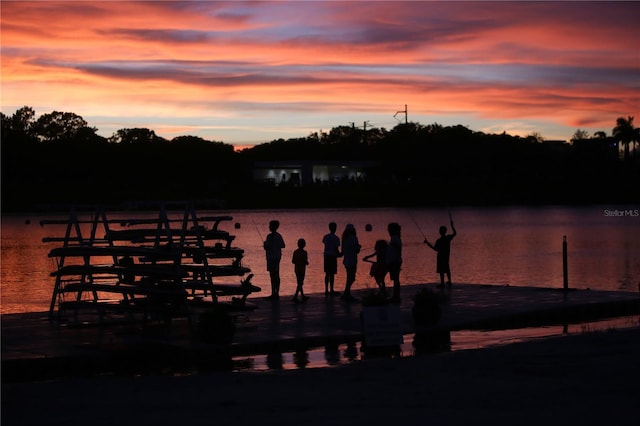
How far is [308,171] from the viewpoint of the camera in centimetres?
17138

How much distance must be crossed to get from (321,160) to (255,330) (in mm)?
162133

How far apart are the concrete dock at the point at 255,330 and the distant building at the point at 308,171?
14364 cm

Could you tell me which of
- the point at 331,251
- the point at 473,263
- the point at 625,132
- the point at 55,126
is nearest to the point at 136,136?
the point at 55,126

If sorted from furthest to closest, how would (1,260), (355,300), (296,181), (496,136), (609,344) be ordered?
(496,136), (296,181), (1,260), (355,300), (609,344)

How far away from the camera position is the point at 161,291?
17.2 m

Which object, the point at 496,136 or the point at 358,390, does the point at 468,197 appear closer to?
the point at 496,136

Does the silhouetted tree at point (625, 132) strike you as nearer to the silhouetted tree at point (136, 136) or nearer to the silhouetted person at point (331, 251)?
the silhouetted tree at point (136, 136)

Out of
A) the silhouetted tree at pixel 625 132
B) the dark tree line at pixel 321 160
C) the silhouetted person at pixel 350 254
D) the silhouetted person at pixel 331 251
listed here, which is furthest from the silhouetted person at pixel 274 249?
the silhouetted tree at pixel 625 132

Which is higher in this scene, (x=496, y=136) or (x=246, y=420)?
(x=496, y=136)

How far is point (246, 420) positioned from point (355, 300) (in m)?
13.0

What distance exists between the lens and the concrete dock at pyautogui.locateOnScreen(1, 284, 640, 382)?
612 inches

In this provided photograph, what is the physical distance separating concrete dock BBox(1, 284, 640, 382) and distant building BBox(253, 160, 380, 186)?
143637 millimetres

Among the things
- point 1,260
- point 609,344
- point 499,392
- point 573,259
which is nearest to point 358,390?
point 499,392

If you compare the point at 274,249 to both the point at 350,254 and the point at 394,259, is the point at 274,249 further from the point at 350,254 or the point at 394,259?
the point at 394,259
